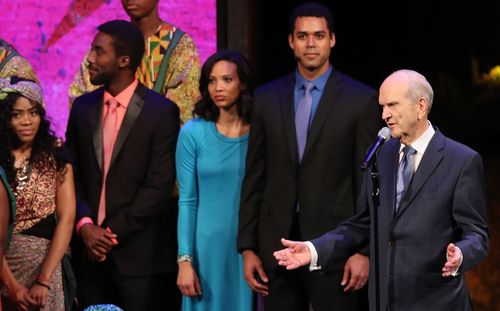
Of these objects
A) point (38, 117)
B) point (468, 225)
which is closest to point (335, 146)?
point (468, 225)

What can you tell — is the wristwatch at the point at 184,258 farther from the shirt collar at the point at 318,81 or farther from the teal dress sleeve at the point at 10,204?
the shirt collar at the point at 318,81

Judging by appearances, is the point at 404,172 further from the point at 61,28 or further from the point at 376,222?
the point at 61,28

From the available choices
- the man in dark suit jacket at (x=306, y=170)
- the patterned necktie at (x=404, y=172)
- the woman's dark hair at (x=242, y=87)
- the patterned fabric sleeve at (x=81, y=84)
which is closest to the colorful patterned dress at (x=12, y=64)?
the patterned fabric sleeve at (x=81, y=84)

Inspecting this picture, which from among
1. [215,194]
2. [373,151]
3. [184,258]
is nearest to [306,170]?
[215,194]

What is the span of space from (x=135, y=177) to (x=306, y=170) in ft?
3.28

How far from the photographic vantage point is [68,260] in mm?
5250

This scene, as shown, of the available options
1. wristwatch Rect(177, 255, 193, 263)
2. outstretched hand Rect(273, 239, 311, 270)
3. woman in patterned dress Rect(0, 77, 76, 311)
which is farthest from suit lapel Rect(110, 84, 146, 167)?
outstretched hand Rect(273, 239, 311, 270)

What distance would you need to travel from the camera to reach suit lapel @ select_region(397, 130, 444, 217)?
409cm

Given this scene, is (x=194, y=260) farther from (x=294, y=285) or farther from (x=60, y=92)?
(x=60, y=92)

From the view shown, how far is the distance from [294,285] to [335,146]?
680 mm

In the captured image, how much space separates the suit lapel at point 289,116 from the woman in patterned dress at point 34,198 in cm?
112

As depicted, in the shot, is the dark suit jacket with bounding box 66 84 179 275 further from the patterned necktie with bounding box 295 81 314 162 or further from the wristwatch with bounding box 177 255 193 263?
the patterned necktie with bounding box 295 81 314 162

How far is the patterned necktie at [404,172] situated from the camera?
13.7 feet

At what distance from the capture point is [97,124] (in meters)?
5.48
